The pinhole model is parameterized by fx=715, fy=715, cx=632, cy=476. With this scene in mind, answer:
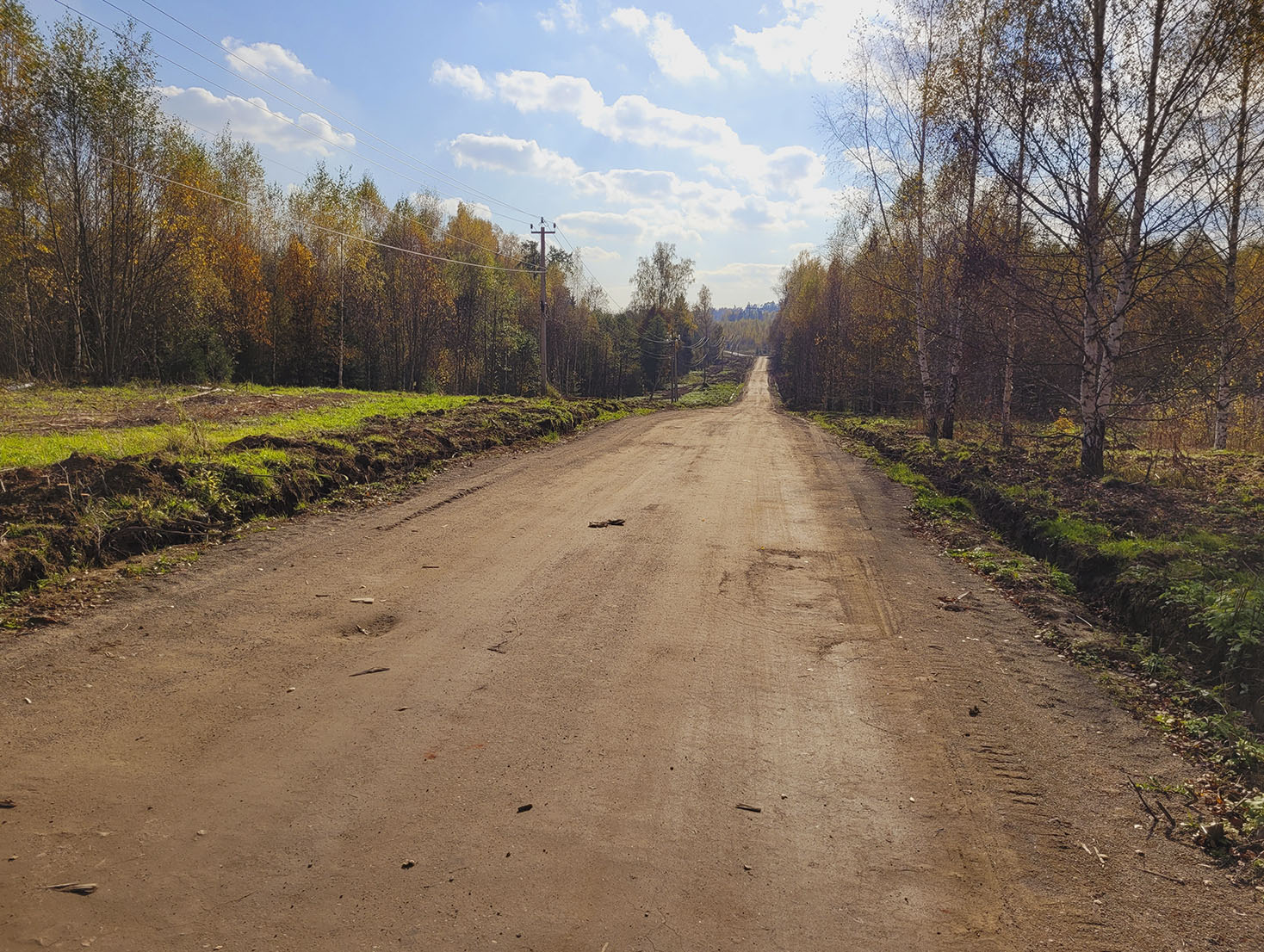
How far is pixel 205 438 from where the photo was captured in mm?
10180

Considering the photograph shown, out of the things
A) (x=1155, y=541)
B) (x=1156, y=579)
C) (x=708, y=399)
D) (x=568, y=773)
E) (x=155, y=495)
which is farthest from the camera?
(x=708, y=399)

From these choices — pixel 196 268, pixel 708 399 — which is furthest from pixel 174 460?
pixel 708 399

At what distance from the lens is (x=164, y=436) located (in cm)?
1090

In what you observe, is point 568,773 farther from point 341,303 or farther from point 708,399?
point 708,399

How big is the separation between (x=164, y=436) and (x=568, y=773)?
10050mm

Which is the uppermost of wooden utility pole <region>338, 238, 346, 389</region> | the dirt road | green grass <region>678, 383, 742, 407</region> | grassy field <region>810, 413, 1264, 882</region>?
wooden utility pole <region>338, 238, 346, 389</region>

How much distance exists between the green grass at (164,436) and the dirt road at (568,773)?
365 centimetres

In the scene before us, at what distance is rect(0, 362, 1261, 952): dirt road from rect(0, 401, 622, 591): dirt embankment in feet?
3.02

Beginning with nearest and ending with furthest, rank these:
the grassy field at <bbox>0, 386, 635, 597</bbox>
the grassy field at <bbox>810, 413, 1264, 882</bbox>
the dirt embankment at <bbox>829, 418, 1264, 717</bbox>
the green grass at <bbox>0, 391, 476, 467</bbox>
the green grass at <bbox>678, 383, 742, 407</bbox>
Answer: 1. the grassy field at <bbox>810, 413, 1264, 882</bbox>
2. the dirt embankment at <bbox>829, 418, 1264, 717</bbox>
3. the grassy field at <bbox>0, 386, 635, 597</bbox>
4. the green grass at <bbox>0, 391, 476, 467</bbox>
5. the green grass at <bbox>678, 383, 742, 407</bbox>

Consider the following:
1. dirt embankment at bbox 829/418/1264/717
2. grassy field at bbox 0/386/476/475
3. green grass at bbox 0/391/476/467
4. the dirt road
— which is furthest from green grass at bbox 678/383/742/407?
the dirt road

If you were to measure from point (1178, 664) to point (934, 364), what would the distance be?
25152 mm

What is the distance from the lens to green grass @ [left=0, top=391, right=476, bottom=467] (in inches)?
374

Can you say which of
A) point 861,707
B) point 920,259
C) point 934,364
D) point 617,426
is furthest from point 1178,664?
point 934,364

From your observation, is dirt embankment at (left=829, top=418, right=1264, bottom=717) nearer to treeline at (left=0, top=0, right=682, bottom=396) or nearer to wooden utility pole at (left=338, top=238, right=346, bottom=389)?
treeline at (left=0, top=0, right=682, bottom=396)
